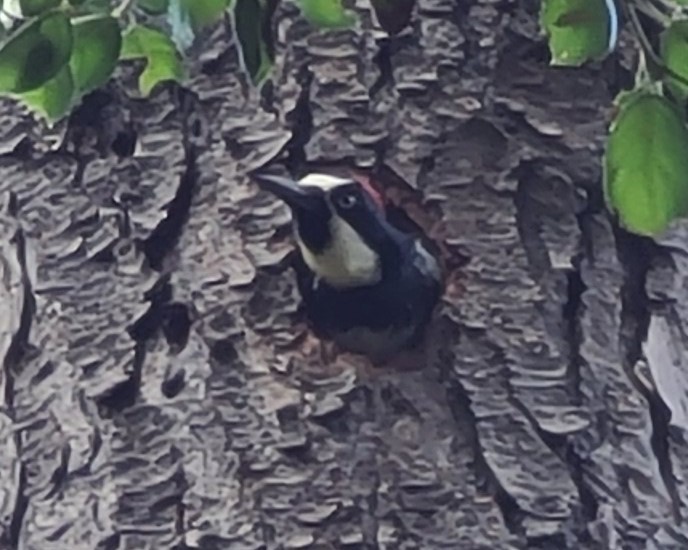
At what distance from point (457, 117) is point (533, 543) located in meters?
0.27

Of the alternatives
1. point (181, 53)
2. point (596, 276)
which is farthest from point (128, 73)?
point (596, 276)

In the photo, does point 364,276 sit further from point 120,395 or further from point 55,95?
point 55,95

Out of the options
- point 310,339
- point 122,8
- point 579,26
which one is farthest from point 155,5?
point 310,339

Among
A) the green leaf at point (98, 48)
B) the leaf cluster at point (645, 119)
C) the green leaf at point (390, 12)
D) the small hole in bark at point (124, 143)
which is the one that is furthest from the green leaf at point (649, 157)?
A: the small hole in bark at point (124, 143)

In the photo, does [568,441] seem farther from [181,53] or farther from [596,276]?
[181,53]

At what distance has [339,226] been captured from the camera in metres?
0.97

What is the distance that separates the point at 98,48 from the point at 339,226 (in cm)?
31

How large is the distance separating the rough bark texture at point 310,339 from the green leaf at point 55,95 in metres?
0.26

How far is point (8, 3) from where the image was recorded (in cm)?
76

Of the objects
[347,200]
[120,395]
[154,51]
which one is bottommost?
[120,395]

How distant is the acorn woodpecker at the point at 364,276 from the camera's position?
974mm

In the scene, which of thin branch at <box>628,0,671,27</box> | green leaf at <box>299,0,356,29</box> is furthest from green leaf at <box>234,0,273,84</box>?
thin branch at <box>628,0,671,27</box>

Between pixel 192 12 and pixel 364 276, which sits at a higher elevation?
pixel 192 12

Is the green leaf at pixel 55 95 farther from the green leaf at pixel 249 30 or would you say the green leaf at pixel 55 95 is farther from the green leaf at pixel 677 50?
the green leaf at pixel 677 50
